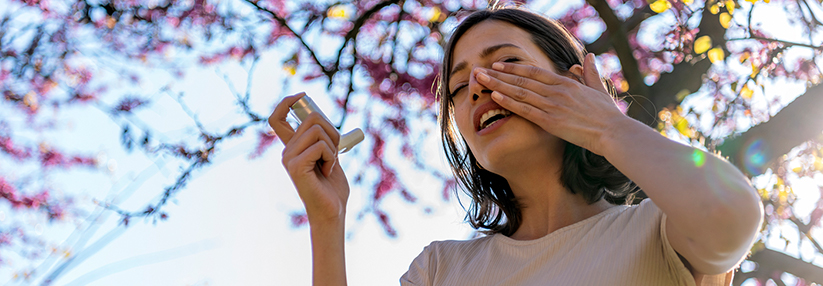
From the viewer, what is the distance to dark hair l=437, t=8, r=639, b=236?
5.05ft

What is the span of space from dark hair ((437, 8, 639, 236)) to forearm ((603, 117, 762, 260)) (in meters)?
0.59

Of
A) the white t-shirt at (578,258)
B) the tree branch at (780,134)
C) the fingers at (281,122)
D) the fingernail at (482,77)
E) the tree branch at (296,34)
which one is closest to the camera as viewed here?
the white t-shirt at (578,258)

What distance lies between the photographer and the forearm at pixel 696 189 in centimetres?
84

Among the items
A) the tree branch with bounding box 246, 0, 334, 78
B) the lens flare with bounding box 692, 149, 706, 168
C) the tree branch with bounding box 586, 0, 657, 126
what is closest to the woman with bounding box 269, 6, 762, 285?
the lens flare with bounding box 692, 149, 706, 168

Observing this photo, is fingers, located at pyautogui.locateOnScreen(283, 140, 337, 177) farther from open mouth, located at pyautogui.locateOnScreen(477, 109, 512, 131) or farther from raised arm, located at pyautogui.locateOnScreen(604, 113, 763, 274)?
raised arm, located at pyautogui.locateOnScreen(604, 113, 763, 274)

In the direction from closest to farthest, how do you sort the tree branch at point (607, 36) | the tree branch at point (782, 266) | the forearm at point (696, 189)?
the forearm at point (696, 189) → the tree branch at point (782, 266) → the tree branch at point (607, 36)

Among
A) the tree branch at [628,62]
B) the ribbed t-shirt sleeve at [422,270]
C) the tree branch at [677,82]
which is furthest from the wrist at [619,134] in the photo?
the tree branch at [677,82]

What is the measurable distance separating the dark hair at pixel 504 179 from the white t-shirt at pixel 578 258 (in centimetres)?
16

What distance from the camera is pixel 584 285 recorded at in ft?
3.82

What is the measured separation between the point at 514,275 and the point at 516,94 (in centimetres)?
52

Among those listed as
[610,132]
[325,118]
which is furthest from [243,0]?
[610,132]

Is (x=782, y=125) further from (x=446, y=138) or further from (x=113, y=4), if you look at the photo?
(x=113, y=4)

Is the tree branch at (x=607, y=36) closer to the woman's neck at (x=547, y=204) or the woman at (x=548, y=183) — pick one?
the woman at (x=548, y=183)

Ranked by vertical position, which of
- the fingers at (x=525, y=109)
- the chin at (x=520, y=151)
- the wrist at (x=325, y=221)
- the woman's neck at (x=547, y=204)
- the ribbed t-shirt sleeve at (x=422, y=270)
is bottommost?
the ribbed t-shirt sleeve at (x=422, y=270)
